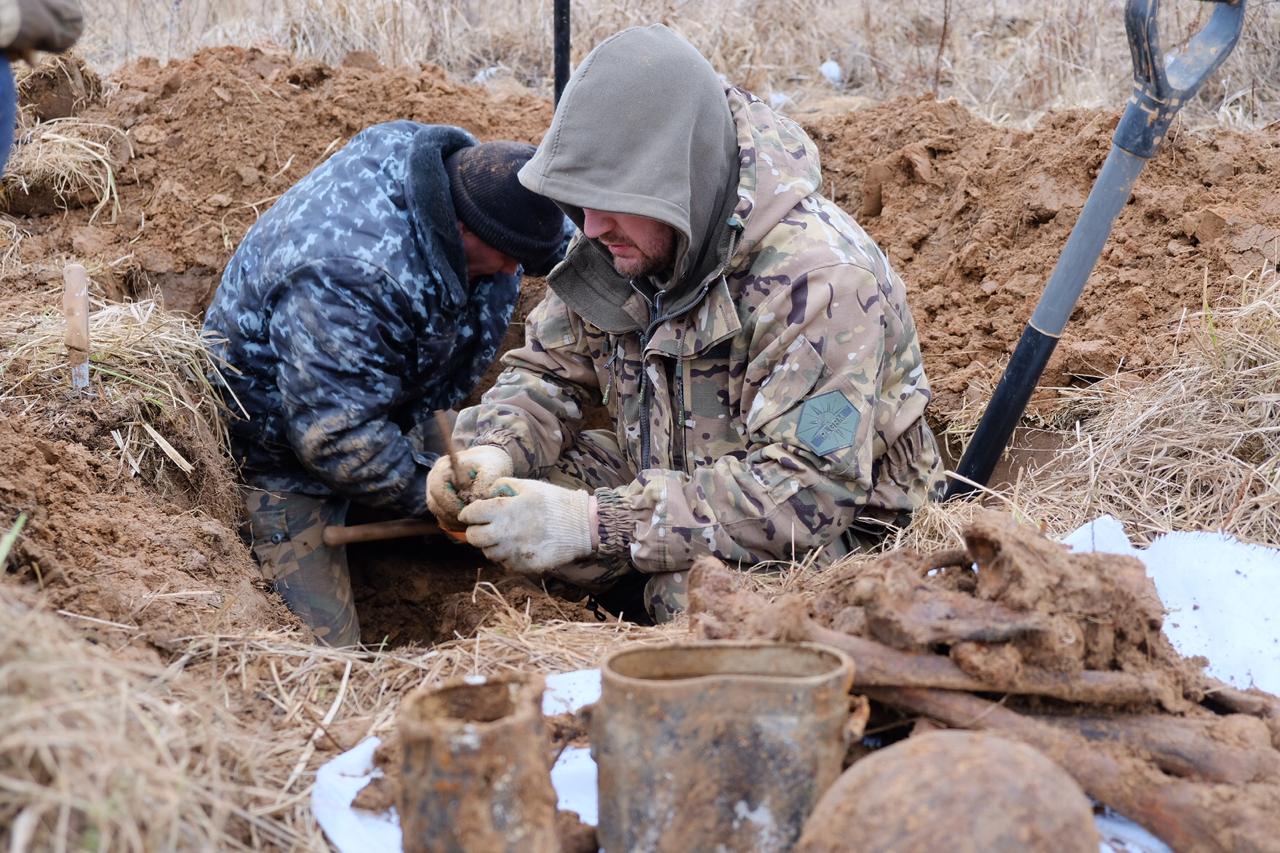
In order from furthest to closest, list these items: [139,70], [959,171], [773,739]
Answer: [139,70] → [959,171] → [773,739]

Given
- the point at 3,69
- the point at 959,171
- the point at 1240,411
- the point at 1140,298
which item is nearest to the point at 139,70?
the point at 3,69

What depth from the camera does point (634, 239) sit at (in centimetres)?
310

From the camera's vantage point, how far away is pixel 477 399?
16.2ft

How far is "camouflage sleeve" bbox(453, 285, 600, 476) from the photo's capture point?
3.67 m

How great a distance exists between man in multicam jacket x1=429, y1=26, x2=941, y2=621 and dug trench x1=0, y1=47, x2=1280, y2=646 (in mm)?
412

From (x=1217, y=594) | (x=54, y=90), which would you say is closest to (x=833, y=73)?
(x=54, y=90)

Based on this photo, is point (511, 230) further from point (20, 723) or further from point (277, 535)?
point (20, 723)

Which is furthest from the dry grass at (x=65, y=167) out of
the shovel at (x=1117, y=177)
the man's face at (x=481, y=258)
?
the shovel at (x=1117, y=177)

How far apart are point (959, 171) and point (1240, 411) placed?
1986mm

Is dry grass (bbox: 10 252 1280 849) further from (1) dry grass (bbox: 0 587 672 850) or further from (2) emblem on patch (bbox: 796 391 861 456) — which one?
(2) emblem on patch (bbox: 796 391 861 456)

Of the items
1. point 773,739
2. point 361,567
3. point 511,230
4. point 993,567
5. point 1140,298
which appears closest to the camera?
point 773,739

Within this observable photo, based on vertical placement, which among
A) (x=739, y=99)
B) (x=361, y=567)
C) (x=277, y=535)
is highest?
(x=739, y=99)

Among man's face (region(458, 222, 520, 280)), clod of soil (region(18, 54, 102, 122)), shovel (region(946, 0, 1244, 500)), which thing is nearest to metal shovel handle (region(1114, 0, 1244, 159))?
shovel (region(946, 0, 1244, 500))

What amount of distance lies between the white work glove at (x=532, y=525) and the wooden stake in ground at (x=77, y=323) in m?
1.28
